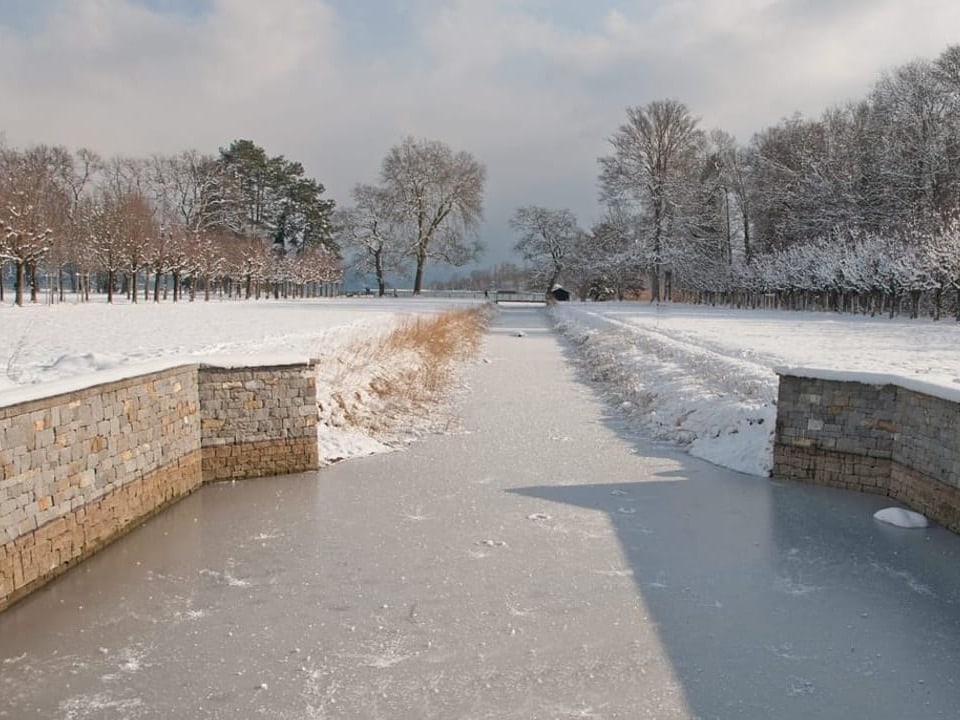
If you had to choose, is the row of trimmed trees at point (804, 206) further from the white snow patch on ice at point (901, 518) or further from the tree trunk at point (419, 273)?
the white snow patch on ice at point (901, 518)

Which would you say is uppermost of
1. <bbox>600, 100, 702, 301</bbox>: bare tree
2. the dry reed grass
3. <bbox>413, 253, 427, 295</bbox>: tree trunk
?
<bbox>600, 100, 702, 301</bbox>: bare tree

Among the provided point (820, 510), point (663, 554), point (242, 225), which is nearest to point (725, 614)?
point (663, 554)

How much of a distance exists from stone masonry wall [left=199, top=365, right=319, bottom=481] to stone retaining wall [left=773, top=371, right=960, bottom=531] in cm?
524

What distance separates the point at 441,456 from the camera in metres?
9.32

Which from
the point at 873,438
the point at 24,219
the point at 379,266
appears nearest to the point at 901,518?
the point at 873,438

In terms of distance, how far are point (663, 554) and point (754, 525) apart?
1.31m

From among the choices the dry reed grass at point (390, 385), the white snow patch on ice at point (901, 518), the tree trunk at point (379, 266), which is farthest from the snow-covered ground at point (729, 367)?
the tree trunk at point (379, 266)

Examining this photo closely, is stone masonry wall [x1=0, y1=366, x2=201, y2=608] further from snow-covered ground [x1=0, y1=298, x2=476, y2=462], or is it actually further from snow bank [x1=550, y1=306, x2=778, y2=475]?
snow bank [x1=550, y1=306, x2=778, y2=475]

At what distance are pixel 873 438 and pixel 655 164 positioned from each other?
38529mm

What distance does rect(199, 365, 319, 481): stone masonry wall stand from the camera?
8.08 m

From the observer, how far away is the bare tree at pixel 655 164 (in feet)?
143

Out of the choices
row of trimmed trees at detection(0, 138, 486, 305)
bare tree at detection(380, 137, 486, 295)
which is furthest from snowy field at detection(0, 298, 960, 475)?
bare tree at detection(380, 137, 486, 295)

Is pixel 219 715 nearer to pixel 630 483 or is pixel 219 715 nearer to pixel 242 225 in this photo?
pixel 630 483

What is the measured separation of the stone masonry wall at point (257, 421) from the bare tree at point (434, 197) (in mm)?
45597
